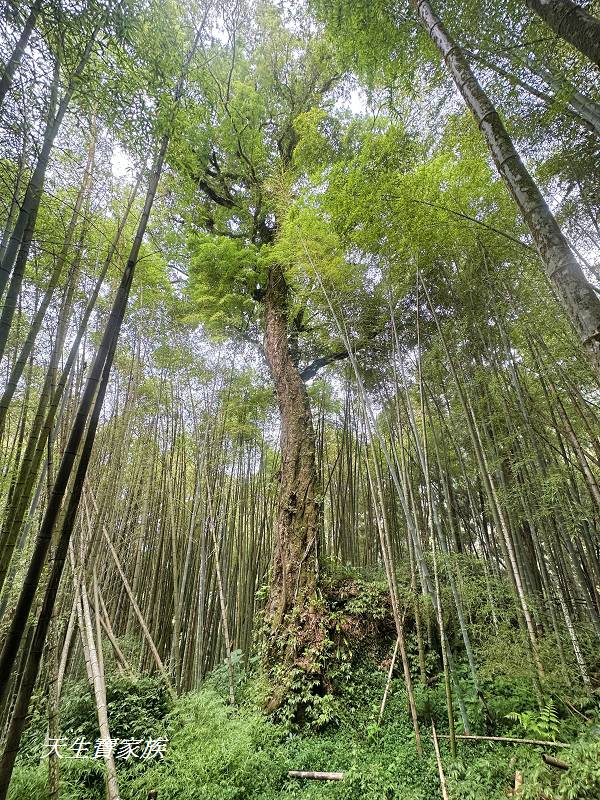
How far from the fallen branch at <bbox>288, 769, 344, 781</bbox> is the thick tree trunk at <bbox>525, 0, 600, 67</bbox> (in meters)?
3.94

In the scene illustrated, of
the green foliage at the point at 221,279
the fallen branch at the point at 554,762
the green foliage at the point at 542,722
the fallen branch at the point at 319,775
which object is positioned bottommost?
the fallen branch at the point at 319,775

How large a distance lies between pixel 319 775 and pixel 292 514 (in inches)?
81.8

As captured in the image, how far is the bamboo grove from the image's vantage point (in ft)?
5.11

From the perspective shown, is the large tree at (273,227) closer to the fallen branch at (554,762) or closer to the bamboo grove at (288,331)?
the bamboo grove at (288,331)

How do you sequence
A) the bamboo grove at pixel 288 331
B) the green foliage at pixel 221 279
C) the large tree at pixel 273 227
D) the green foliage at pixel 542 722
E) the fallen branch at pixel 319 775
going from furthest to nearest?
the green foliage at pixel 221 279 → the large tree at pixel 273 227 → the fallen branch at pixel 319 775 → the green foliage at pixel 542 722 → the bamboo grove at pixel 288 331

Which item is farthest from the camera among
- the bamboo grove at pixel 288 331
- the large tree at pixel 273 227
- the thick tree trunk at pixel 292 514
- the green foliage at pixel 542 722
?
the large tree at pixel 273 227

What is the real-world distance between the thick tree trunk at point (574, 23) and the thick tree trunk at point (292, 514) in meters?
3.78

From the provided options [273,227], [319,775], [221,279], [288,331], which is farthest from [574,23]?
[273,227]

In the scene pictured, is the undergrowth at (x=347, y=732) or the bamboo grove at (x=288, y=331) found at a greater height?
the bamboo grove at (x=288, y=331)

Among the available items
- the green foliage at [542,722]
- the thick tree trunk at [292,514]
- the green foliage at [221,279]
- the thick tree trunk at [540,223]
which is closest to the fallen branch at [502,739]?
the green foliage at [542,722]

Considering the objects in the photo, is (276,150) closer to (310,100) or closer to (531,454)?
(310,100)

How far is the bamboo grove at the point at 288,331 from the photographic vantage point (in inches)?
61.4

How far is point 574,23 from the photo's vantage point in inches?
45.6

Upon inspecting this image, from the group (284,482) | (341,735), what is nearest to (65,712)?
(341,735)
